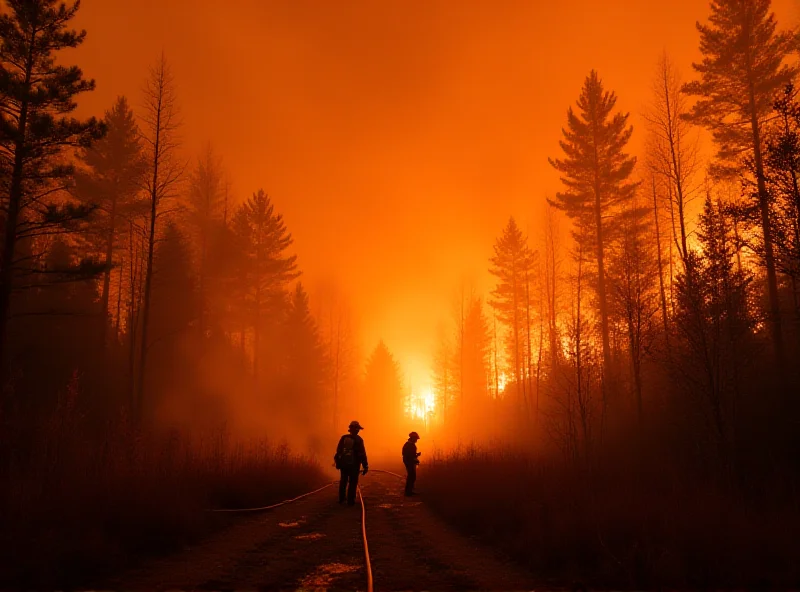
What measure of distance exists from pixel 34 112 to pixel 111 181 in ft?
55.3

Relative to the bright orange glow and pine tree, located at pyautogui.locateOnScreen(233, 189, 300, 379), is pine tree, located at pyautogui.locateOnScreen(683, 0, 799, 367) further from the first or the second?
the bright orange glow

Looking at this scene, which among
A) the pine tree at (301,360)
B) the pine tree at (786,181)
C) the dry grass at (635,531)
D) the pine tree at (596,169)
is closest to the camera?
the dry grass at (635,531)

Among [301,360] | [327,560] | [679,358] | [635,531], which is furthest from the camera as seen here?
[301,360]

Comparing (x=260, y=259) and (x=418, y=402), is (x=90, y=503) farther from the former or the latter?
(x=418, y=402)

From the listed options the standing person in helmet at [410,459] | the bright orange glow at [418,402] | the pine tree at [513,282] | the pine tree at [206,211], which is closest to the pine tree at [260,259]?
the pine tree at [206,211]

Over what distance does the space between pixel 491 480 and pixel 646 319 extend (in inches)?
374

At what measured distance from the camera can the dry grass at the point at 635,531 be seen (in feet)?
20.4

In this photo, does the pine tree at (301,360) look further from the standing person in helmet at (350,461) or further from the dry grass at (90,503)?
the dry grass at (90,503)

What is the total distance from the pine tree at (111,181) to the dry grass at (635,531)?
99.2 ft

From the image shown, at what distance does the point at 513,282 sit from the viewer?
138 feet

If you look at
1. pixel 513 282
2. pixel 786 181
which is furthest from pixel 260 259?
pixel 786 181

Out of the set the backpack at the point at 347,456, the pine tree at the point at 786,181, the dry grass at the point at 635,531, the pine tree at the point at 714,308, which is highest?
the pine tree at the point at 786,181

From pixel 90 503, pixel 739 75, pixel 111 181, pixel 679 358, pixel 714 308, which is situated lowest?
pixel 90 503

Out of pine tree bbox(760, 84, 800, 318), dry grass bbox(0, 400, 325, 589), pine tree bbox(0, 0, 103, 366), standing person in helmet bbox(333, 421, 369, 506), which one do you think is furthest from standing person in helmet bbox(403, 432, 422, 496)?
pine tree bbox(0, 0, 103, 366)
